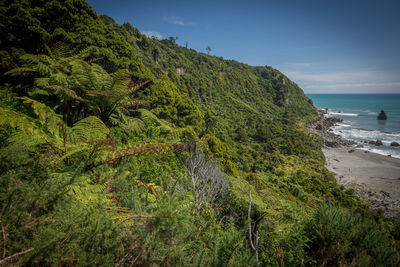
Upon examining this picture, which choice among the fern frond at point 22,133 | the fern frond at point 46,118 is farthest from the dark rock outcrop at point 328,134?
the fern frond at point 22,133

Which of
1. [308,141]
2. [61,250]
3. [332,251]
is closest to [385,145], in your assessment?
[308,141]

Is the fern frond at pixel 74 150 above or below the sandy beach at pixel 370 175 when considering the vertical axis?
above

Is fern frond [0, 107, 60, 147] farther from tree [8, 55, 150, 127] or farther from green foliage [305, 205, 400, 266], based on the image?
green foliage [305, 205, 400, 266]

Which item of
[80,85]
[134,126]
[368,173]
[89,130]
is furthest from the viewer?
[368,173]

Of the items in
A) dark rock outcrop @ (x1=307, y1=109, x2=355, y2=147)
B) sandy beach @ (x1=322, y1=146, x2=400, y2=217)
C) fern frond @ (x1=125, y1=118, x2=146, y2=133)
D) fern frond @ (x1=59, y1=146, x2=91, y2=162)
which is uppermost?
fern frond @ (x1=125, y1=118, x2=146, y2=133)

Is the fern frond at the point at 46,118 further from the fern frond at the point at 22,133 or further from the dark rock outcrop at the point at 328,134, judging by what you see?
the dark rock outcrop at the point at 328,134

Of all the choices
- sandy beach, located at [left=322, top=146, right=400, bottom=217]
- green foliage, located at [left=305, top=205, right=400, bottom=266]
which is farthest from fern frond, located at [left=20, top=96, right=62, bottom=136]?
sandy beach, located at [left=322, top=146, right=400, bottom=217]

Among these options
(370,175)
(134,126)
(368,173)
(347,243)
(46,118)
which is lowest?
(370,175)

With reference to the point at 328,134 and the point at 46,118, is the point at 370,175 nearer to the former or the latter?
the point at 328,134

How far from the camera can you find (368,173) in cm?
2541

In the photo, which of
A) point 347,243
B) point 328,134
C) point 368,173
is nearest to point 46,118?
point 347,243

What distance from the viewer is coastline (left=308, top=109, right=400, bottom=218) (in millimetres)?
19316

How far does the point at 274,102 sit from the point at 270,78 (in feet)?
86.1

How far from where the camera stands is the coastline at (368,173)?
63.4 ft
